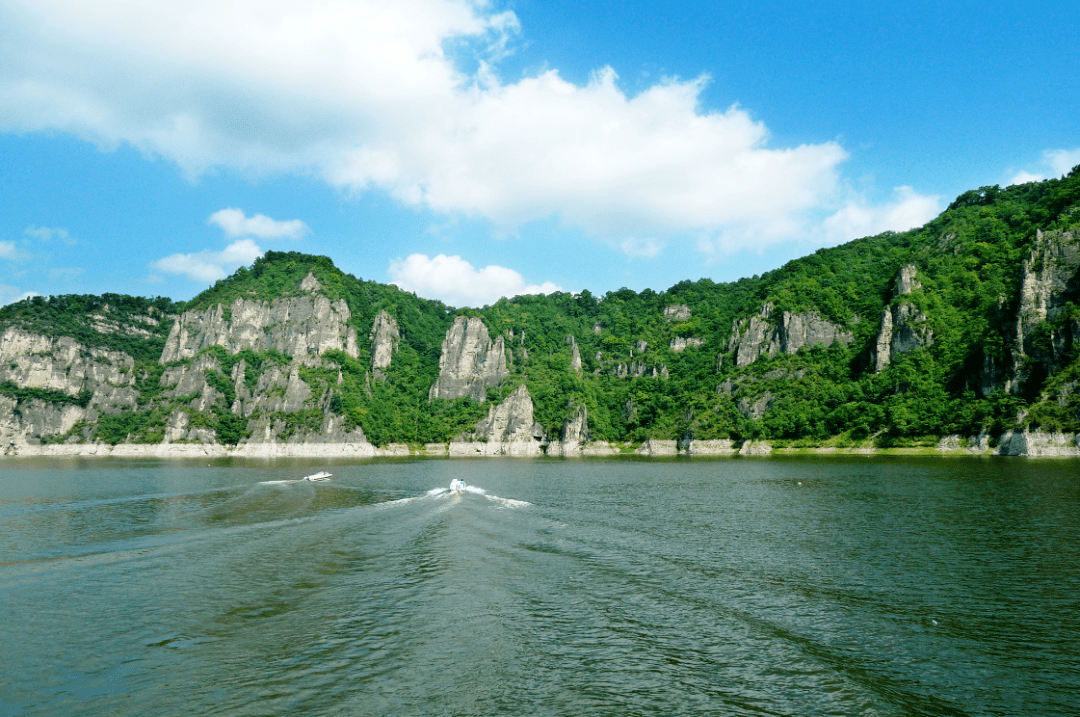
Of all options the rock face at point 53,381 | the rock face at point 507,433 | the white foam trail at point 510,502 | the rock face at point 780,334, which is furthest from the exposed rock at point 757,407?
the rock face at point 53,381

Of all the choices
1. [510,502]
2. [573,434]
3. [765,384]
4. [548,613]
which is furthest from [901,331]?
[548,613]

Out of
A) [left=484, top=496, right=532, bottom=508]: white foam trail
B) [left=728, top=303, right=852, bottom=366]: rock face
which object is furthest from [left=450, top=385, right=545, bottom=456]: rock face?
[left=484, top=496, right=532, bottom=508]: white foam trail

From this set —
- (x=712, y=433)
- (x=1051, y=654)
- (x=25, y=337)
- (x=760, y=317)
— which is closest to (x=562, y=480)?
(x=1051, y=654)

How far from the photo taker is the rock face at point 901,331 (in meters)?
134

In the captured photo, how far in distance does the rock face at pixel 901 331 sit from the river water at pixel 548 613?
117 meters

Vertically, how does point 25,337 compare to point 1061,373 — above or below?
above

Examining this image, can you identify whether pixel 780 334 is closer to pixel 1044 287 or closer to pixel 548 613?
pixel 1044 287

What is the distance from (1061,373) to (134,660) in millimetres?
110207

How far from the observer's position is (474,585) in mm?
20078

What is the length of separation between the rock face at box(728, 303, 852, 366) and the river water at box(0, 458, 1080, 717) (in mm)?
146985

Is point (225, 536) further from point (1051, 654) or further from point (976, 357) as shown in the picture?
point (976, 357)

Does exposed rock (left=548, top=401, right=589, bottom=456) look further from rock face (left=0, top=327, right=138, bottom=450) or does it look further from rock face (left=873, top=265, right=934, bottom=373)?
rock face (left=0, top=327, right=138, bottom=450)

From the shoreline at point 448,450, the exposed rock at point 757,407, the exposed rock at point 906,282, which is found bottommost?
the shoreline at point 448,450

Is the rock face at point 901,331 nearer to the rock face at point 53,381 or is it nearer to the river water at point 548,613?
the river water at point 548,613
